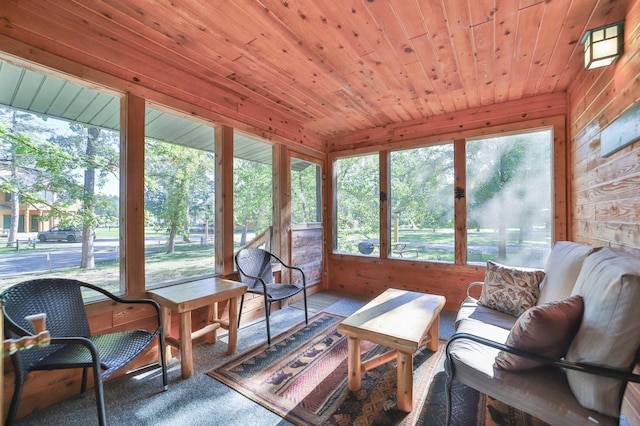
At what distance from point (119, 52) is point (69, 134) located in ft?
2.35

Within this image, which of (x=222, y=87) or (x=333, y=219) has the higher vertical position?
(x=222, y=87)

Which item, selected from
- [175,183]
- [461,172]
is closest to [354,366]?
[175,183]

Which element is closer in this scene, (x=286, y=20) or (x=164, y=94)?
(x=286, y=20)

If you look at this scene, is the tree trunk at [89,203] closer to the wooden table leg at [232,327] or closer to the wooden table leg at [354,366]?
the wooden table leg at [232,327]

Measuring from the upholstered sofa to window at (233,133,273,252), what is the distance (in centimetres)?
235

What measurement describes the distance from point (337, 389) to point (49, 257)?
2.18 meters

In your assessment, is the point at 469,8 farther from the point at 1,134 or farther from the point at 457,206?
the point at 1,134

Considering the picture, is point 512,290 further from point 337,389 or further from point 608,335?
point 337,389

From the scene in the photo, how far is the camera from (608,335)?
112 cm

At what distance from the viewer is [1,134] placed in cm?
167

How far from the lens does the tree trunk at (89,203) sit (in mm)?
2008

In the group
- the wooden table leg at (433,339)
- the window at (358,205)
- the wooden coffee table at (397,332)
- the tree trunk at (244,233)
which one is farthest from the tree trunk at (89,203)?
the window at (358,205)

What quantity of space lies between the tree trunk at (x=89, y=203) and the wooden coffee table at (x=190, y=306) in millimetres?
496

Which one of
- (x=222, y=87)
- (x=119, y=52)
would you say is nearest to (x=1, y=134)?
(x=119, y=52)
